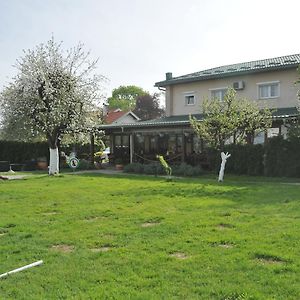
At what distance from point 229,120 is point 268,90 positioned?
24.1ft

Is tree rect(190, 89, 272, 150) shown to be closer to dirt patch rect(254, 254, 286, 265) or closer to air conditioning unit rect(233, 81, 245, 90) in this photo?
air conditioning unit rect(233, 81, 245, 90)

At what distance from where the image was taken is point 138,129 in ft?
89.7

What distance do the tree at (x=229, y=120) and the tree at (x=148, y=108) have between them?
1941 inches

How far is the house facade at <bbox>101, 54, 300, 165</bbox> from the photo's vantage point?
24078 mm

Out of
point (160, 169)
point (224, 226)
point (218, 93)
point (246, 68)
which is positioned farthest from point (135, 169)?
point (224, 226)

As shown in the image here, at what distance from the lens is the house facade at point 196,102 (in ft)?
79.0

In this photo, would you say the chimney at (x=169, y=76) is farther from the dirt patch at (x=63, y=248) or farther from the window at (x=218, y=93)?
the dirt patch at (x=63, y=248)

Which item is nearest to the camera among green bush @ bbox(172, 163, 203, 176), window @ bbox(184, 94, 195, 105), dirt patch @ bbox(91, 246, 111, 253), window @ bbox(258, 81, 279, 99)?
dirt patch @ bbox(91, 246, 111, 253)

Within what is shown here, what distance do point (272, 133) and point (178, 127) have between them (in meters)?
5.20

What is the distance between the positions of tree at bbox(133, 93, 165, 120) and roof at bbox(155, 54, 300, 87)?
1549 inches

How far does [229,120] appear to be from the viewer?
62.0 feet

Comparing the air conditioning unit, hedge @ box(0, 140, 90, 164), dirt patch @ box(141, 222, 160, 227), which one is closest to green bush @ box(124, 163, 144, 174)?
Result: the air conditioning unit

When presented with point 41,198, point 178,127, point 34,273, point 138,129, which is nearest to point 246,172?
point 178,127

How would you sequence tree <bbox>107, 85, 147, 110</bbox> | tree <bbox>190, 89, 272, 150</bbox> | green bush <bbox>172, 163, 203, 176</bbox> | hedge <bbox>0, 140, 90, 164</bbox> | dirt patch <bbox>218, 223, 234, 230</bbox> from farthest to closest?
tree <bbox>107, 85, 147, 110</bbox>
hedge <bbox>0, 140, 90, 164</bbox>
green bush <bbox>172, 163, 203, 176</bbox>
tree <bbox>190, 89, 272, 150</bbox>
dirt patch <bbox>218, 223, 234, 230</bbox>
